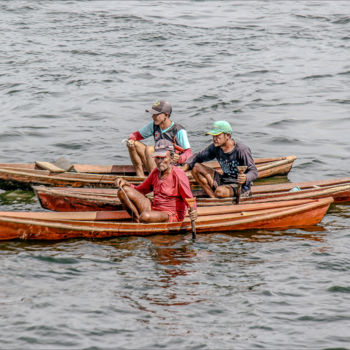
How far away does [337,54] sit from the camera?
27516 millimetres

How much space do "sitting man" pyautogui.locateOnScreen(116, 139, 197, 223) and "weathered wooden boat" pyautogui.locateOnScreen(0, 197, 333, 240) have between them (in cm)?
19

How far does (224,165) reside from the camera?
13039 mm

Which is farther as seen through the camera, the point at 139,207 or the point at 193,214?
the point at 139,207

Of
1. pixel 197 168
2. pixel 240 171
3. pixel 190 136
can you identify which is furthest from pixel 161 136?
pixel 190 136

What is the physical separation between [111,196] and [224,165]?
91.3 inches

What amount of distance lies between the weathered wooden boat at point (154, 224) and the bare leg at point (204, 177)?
0.77 meters

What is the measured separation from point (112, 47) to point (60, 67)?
320 cm

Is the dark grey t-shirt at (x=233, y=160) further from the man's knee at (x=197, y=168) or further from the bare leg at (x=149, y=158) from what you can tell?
the bare leg at (x=149, y=158)

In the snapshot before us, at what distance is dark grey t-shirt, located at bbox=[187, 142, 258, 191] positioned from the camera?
1262 cm

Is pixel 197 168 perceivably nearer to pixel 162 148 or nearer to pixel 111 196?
pixel 111 196

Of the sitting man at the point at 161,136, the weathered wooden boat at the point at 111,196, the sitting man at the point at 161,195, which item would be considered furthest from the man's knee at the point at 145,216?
the sitting man at the point at 161,136

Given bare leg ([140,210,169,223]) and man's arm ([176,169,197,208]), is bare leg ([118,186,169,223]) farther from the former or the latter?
man's arm ([176,169,197,208])

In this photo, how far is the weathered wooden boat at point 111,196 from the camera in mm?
13016

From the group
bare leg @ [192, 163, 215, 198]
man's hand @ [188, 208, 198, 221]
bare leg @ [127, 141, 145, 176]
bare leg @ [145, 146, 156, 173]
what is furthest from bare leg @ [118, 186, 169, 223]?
bare leg @ [127, 141, 145, 176]
